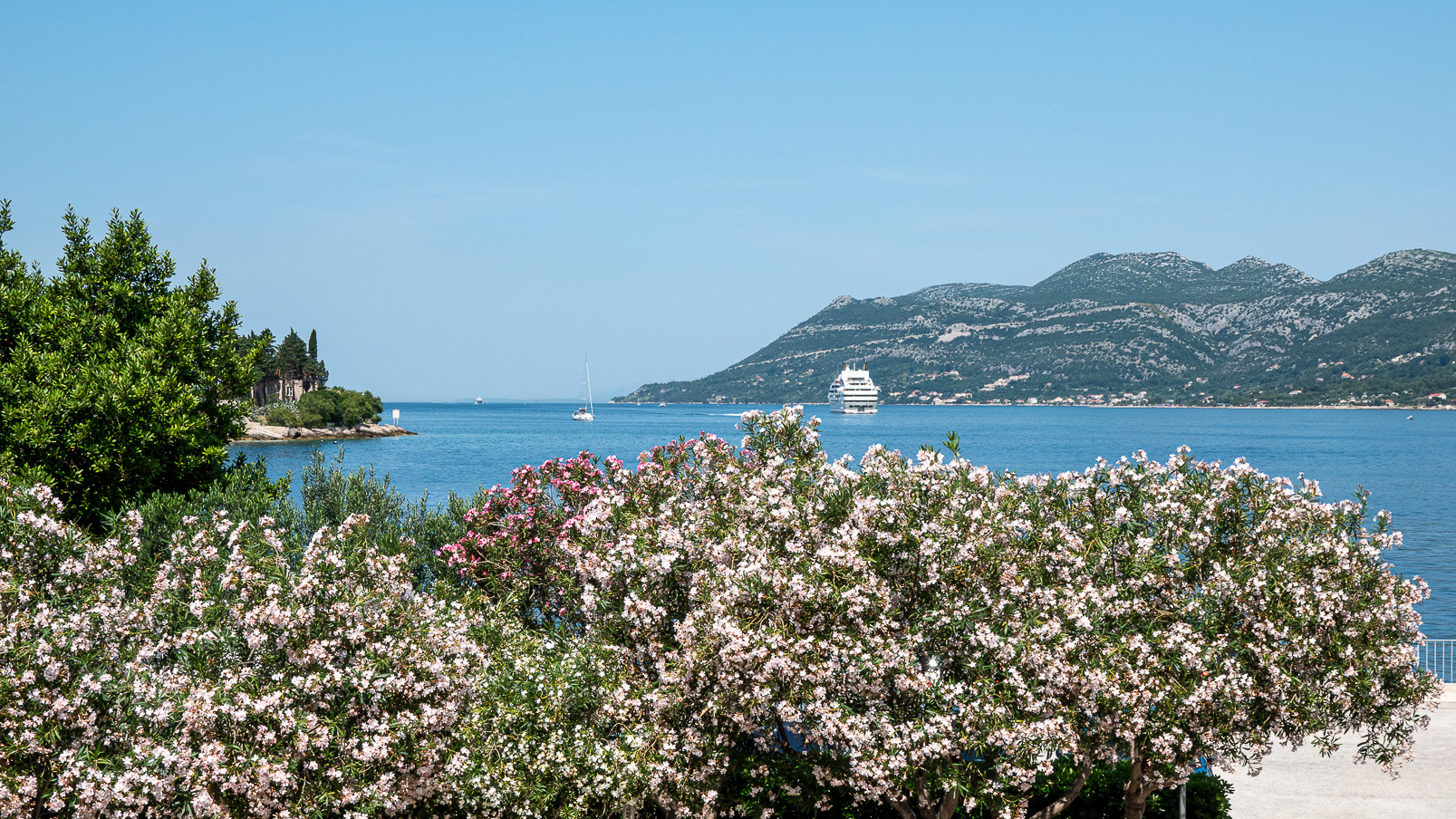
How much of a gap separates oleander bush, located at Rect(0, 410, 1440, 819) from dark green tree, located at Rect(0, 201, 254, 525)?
5.54m

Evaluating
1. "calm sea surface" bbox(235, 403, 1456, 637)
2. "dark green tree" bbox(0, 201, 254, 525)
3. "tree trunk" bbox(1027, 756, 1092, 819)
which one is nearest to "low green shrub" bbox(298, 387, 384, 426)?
"calm sea surface" bbox(235, 403, 1456, 637)

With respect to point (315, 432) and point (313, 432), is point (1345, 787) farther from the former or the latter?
point (315, 432)

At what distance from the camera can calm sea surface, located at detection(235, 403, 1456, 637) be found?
58.5 meters

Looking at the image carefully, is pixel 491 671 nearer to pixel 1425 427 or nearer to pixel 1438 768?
pixel 1438 768

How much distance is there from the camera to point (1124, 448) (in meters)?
109

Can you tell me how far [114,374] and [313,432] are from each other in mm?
111538

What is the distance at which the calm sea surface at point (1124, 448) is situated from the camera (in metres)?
58.5

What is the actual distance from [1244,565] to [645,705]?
217 inches

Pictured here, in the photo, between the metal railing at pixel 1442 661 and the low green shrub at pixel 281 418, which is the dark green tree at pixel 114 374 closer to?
the metal railing at pixel 1442 661

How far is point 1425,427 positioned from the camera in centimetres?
14438

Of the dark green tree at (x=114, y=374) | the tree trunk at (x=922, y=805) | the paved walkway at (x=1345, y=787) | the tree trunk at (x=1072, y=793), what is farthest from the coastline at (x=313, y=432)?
the tree trunk at (x=1072, y=793)

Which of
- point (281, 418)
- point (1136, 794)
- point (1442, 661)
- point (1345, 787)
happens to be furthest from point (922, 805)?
point (281, 418)

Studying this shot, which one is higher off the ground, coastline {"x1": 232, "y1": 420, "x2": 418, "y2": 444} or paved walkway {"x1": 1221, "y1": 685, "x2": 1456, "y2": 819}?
coastline {"x1": 232, "y1": 420, "x2": 418, "y2": 444}

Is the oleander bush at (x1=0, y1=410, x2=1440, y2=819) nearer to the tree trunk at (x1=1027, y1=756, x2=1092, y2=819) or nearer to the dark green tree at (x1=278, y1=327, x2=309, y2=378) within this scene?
the tree trunk at (x1=1027, y1=756, x2=1092, y2=819)
